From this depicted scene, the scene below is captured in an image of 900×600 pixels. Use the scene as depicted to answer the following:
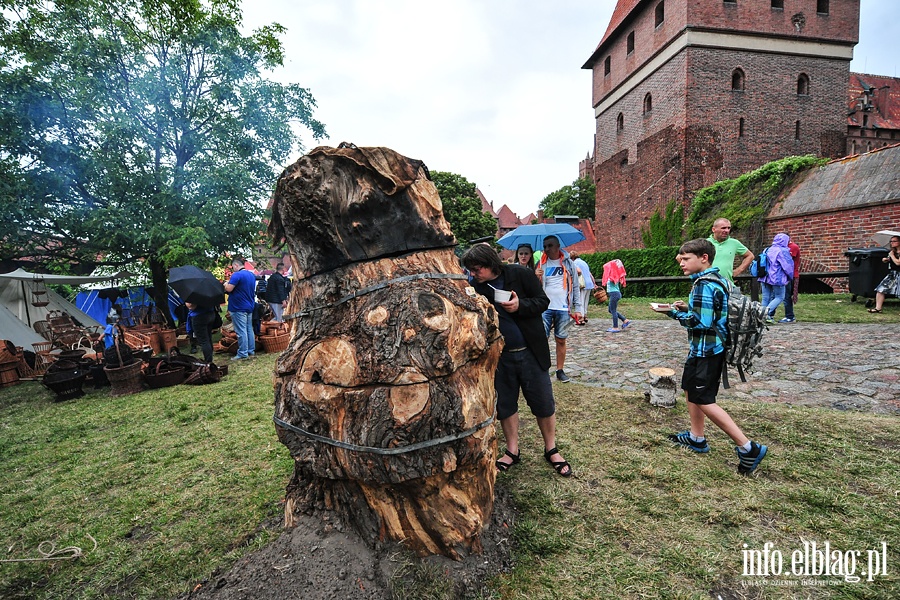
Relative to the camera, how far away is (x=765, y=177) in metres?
14.7

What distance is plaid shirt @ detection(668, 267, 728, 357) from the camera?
9.39ft

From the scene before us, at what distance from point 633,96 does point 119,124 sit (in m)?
24.8

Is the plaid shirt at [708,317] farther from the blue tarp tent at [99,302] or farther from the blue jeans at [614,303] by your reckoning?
the blue tarp tent at [99,302]

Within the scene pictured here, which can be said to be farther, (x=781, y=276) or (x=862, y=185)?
(x=862, y=185)

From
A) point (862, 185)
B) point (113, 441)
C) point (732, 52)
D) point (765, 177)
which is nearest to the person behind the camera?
point (113, 441)

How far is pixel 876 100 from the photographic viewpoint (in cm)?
3105

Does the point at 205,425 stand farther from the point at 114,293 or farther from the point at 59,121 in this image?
the point at 114,293

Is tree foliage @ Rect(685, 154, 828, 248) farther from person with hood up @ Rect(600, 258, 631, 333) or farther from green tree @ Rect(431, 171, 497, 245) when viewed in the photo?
green tree @ Rect(431, 171, 497, 245)

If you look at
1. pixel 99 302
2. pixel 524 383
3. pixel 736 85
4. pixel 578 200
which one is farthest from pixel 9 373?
pixel 578 200

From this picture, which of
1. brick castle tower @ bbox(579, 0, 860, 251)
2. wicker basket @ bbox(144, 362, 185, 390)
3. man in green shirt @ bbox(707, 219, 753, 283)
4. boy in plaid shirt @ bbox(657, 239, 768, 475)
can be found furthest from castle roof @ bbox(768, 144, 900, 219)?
wicker basket @ bbox(144, 362, 185, 390)

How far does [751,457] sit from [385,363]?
276cm

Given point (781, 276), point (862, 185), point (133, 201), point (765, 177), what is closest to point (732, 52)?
Answer: point (765, 177)

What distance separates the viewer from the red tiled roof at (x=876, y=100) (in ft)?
94.0

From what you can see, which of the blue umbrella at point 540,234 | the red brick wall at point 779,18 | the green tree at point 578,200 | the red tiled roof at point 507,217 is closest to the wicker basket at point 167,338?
the blue umbrella at point 540,234
